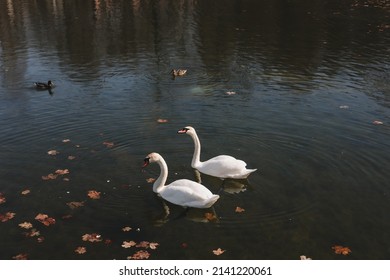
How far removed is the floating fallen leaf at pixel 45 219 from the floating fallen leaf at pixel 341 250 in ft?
28.6

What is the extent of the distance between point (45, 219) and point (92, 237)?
2008 millimetres

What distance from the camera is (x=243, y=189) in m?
15.9

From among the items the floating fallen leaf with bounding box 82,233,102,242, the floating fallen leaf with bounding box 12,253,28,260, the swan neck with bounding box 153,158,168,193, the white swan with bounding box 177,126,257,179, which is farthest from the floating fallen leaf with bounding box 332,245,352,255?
the floating fallen leaf with bounding box 12,253,28,260

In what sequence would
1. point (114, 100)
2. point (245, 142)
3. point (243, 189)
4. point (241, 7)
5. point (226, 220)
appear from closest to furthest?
point (226, 220)
point (243, 189)
point (245, 142)
point (114, 100)
point (241, 7)

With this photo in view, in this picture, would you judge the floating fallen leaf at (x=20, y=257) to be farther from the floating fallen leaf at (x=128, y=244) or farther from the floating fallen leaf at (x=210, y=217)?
the floating fallen leaf at (x=210, y=217)

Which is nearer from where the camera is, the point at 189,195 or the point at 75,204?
the point at 189,195

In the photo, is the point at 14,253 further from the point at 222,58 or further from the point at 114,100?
the point at 222,58

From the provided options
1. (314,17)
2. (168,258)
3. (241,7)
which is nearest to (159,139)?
(168,258)

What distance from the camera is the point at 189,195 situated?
47.0ft

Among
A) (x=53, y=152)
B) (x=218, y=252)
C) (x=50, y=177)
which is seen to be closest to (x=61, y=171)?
(x=50, y=177)

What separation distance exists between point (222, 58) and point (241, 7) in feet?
100

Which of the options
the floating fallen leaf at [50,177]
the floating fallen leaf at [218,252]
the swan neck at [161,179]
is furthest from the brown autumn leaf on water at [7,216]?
the floating fallen leaf at [218,252]

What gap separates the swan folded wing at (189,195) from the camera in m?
14.2

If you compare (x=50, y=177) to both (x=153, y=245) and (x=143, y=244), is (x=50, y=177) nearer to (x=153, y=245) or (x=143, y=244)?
(x=143, y=244)
